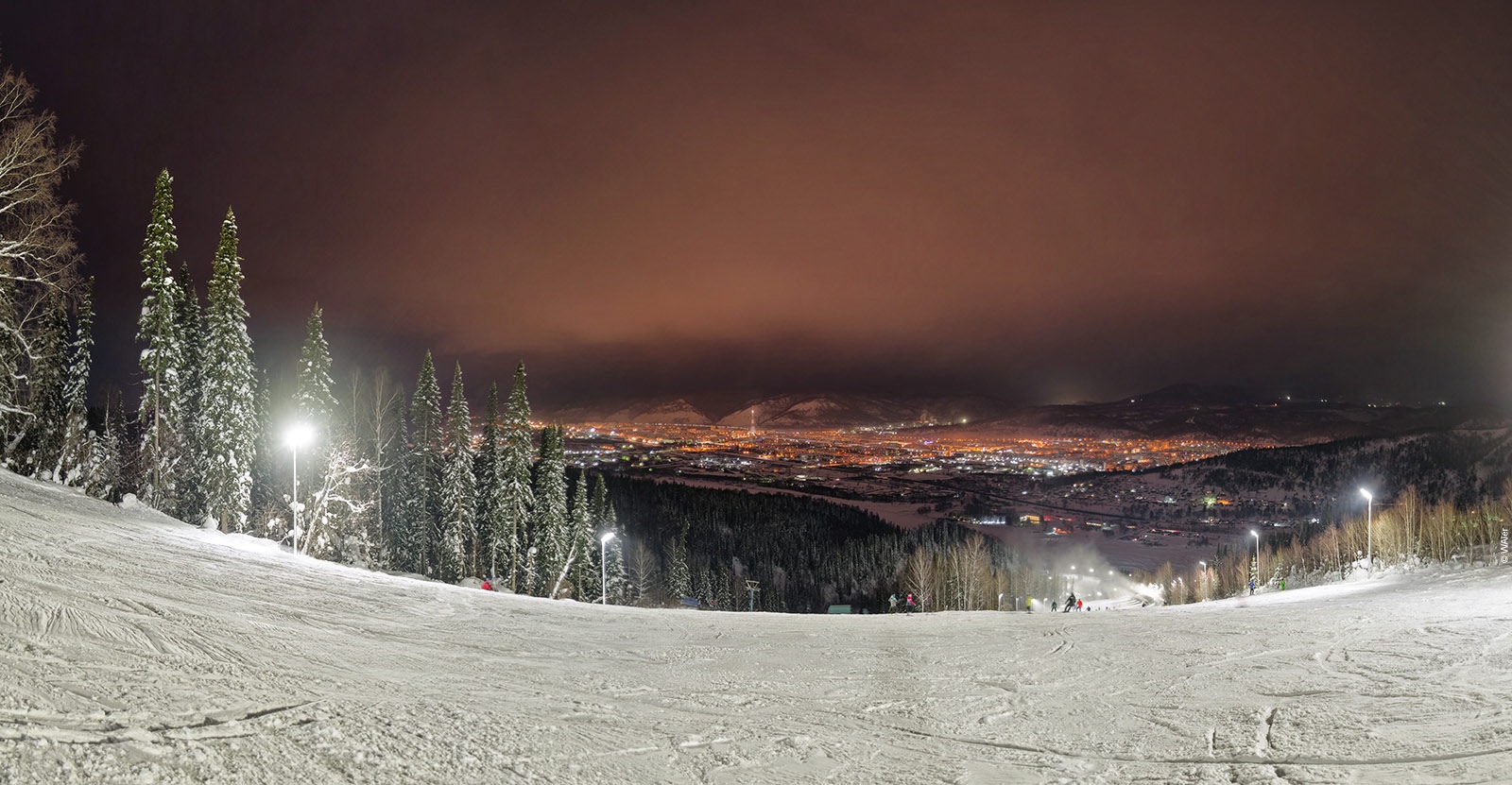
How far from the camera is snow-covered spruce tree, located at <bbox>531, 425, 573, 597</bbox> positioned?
4834 cm

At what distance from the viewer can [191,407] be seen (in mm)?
38688

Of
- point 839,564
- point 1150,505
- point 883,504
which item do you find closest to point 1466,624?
point 839,564

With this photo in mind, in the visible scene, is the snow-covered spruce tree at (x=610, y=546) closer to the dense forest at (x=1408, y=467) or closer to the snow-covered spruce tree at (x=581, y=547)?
the snow-covered spruce tree at (x=581, y=547)

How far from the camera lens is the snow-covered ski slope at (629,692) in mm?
6668

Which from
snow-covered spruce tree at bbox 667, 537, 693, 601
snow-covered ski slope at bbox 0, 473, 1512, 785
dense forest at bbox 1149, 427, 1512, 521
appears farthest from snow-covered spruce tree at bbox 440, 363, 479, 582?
dense forest at bbox 1149, 427, 1512, 521

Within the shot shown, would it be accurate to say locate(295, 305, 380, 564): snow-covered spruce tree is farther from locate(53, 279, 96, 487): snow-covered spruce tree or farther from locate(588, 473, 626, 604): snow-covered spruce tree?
locate(588, 473, 626, 604): snow-covered spruce tree

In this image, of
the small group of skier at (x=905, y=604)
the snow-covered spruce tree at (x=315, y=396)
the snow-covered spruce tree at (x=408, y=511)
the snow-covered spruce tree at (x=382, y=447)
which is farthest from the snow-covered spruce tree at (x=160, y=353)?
the small group of skier at (x=905, y=604)

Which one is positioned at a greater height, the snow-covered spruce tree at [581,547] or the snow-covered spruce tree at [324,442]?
the snow-covered spruce tree at [324,442]

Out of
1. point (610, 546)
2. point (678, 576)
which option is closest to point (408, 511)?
point (610, 546)

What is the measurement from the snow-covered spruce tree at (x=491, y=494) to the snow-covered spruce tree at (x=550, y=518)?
7.58 feet

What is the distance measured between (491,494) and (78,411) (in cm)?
2132

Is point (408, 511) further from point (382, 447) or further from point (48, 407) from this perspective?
point (48, 407)

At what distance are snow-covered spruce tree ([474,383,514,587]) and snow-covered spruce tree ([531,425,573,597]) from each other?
231 centimetres

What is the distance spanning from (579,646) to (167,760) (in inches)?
316
